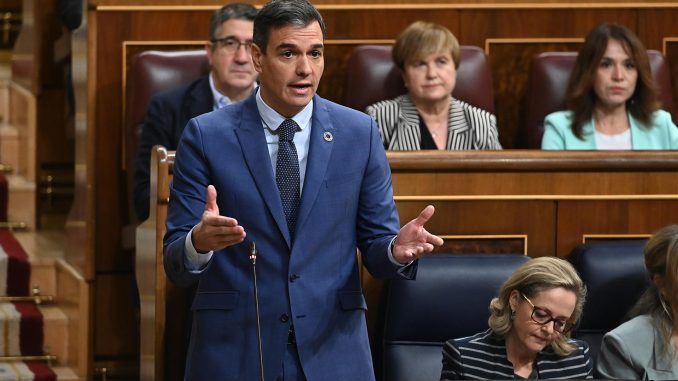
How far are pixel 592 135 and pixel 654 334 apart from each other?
551 millimetres

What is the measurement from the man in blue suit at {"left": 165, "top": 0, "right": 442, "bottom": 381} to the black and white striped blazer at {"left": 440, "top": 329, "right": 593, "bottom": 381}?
0.20m

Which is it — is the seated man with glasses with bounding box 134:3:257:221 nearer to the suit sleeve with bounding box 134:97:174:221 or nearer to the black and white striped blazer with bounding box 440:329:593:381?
the suit sleeve with bounding box 134:97:174:221

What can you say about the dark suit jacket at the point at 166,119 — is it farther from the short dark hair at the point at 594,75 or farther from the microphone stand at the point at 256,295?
the microphone stand at the point at 256,295

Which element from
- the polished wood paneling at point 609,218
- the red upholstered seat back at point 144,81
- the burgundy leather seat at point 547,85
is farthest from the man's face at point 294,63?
the burgundy leather seat at point 547,85

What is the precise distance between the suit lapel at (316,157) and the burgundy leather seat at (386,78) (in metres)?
0.80

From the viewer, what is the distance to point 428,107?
1.85m

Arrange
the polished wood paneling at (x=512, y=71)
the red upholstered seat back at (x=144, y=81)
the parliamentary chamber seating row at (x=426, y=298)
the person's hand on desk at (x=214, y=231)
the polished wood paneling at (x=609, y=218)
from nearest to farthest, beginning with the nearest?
the person's hand on desk at (x=214, y=231) < the parliamentary chamber seating row at (x=426, y=298) < the polished wood paneling at (x=609, y=218) < the red upholstered seat back at (x=144, y=81) < the polished wood paneling at (x=512, y=71)

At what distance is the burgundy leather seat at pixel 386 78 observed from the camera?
190 centimetres

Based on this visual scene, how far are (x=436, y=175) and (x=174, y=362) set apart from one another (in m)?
0.36

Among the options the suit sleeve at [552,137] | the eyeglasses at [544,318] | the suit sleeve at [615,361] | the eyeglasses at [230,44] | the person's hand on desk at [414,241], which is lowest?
the suit sleeve at [615,361]

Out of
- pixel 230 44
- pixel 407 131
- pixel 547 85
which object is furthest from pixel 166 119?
pixel 547 85

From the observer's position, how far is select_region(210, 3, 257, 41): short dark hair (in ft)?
5.77

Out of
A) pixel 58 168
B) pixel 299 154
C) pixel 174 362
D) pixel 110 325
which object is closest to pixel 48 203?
pixel 58 168

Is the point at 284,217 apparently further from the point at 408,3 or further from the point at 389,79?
the point at 408,3
